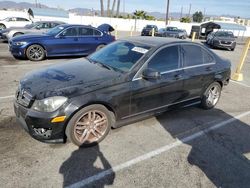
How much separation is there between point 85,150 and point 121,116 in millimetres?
775

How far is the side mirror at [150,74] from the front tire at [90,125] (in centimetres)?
81

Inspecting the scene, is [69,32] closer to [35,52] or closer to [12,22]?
[35,52]

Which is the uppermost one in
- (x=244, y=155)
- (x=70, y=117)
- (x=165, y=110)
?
(x=70, y=117)

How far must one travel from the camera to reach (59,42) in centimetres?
958

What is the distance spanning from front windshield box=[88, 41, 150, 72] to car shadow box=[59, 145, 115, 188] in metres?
1.42

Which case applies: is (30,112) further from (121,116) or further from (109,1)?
(109,1)

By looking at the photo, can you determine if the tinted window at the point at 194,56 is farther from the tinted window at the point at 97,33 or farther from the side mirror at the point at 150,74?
the tinted window at the point at 97,33

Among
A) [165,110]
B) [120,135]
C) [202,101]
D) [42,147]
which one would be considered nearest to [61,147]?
[42,147]

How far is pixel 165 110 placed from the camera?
172 inches

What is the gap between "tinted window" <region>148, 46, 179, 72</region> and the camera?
4.03 metres

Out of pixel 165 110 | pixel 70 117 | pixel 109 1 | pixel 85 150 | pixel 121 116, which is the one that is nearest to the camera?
pixel 70 117

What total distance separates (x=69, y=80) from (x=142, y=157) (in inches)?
61.5

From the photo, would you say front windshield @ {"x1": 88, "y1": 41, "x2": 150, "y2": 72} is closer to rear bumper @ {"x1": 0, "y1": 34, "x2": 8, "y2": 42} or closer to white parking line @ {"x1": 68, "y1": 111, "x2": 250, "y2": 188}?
white parking line @ {"x1": 68, "y1": 111, "x2": 250, "y2": 188}

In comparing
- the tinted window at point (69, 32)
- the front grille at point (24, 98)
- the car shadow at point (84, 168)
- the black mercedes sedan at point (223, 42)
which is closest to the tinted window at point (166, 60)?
the car shadow at point (84, 168)
